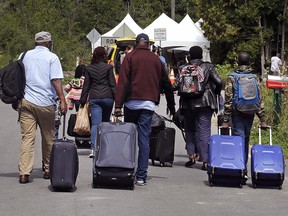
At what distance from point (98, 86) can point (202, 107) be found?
6.08 ft

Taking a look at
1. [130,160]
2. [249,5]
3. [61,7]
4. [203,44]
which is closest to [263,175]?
[130,160]

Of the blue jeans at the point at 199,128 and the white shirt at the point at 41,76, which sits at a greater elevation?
the white shirt at the point at 41,76

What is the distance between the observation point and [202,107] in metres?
12.6

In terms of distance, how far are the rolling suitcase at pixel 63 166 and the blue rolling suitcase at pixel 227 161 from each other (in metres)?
1.84

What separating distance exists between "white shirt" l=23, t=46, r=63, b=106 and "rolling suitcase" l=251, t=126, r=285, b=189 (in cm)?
271

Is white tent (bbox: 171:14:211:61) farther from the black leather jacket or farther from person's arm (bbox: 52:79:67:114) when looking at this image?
person's arm (bbox: 52:79:67:114)

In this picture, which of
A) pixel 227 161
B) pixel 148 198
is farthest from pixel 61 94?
pixel 227 161

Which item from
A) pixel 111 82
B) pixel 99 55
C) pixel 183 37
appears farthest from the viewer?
pixel 183 37

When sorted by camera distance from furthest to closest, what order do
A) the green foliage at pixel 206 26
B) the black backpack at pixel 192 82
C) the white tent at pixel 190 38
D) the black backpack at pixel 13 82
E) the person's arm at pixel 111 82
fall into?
the white tent at pixel 190 38, the green foliage at pixel 206 26, the person's arm at pixel 111 82, the black backpack at pixel 192 82, the black backpack at pixel 13 82

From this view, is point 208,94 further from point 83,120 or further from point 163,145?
point 83,120

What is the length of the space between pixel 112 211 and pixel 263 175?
2.64m

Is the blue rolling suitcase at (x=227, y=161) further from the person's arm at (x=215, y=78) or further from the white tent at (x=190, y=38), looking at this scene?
the white tent at (x=190, y=38)

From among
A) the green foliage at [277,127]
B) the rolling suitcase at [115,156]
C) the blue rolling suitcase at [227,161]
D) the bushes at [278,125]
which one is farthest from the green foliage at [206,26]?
the rolling suitcase at [115,156]

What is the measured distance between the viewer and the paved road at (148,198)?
9.27 metres
